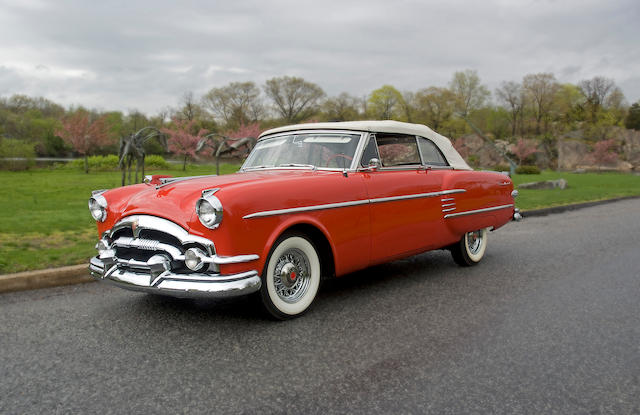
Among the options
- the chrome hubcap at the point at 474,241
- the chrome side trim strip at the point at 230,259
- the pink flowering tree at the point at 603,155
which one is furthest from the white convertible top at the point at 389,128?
the pink flowering tree at the point at 603,155

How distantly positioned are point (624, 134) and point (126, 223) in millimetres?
60968

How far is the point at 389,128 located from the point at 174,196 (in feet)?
7.97

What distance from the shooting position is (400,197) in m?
4.84

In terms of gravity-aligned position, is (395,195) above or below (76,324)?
above

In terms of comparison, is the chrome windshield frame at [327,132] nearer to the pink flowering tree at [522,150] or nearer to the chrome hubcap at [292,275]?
the chrome hubcap at [292,275]

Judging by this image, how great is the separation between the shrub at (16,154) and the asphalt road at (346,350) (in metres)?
27.0

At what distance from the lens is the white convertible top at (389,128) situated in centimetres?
503

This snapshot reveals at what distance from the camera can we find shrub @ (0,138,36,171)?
1086 inches

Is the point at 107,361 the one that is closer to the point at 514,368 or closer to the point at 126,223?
the point at 126,223

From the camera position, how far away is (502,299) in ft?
15.4

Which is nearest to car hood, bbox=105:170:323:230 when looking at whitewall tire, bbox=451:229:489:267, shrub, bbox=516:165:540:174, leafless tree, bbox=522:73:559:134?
whitewall tire, bbox=451:229:489:267

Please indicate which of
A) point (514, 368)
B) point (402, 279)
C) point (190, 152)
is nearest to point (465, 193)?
point (402, 279)

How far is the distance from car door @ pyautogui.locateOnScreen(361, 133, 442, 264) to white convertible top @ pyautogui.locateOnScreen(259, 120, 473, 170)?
0.07 metres

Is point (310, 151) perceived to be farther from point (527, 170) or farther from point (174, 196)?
point (527, 170)
